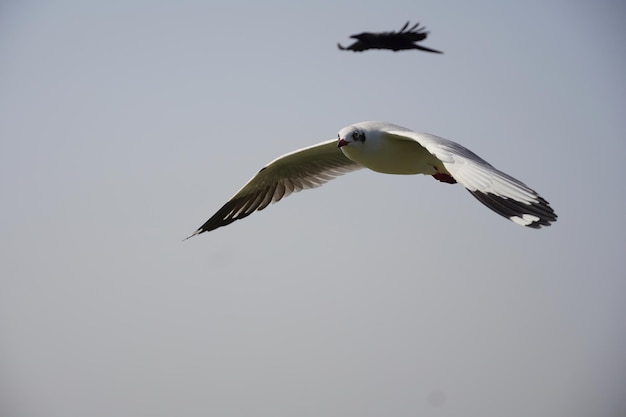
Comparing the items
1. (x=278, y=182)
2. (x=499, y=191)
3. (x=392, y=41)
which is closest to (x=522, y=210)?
(x=499, y=191)

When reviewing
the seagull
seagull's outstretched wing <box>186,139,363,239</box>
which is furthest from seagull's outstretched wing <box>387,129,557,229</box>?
seagull's outstretched wing <box>186,139,363,239</box>

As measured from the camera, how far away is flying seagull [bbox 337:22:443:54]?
858cm

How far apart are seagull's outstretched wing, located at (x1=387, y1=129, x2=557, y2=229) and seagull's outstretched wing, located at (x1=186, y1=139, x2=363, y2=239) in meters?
3.86

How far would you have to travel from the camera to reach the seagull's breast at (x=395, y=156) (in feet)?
32.2

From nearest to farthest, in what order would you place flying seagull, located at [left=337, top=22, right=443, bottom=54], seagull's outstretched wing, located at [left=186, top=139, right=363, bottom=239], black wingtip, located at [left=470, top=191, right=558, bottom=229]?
black wingtip, located at [left=470, top=191, right=558, bottom=229] → flying seagull, located at [left=337, top=22, right=443, bottom=54] → seagull's outstretched wing, located at [left=186, top=139, right=363, bottom=239]

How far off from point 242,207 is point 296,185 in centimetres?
83

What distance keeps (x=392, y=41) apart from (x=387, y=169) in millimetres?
1918

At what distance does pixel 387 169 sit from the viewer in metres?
10.1

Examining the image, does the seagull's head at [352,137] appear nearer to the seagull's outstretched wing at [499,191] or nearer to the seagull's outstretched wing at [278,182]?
the seagull's outstretched wing at [499,191]

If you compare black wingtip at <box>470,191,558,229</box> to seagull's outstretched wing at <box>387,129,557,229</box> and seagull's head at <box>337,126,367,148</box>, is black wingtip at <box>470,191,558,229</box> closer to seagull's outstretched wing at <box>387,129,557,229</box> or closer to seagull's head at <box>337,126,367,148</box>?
seagull's outstretched wing at <box>387,129,557,229</box>

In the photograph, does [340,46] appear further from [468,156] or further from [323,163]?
[323,163]

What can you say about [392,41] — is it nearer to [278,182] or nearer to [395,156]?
[395,156]

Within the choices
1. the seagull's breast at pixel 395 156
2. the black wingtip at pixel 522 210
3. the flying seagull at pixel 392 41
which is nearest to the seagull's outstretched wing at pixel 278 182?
the seagull's breast at pixel 395 156

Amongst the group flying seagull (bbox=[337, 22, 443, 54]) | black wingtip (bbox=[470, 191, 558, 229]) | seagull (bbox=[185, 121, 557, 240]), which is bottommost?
black wingtip (bbox=[470, 191, 558, 229])
